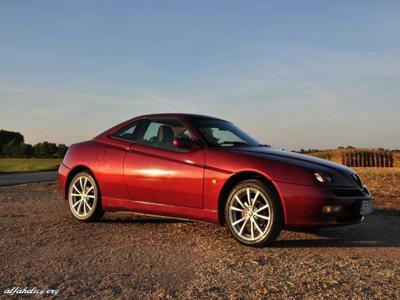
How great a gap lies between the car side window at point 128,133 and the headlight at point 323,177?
2576 mm

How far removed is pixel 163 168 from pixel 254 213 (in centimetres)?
131

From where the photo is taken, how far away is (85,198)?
7.19 metres

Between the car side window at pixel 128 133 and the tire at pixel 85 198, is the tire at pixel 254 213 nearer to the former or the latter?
the car side window at pixel 128 133

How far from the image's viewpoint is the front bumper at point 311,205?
208 inches

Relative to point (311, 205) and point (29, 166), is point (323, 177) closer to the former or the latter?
point (311, 205)

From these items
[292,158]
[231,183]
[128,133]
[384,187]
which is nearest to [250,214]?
[231,183]

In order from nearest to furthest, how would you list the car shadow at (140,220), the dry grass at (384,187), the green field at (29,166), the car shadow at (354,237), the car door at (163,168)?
the car shadow at (354,237) < the car door at (163,168) < the car shadow at (140,220) < the dry grass at (384,187) < the green field at (29,166)

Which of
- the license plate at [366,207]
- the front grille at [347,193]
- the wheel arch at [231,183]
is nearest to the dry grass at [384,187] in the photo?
the license plate at [366,207]

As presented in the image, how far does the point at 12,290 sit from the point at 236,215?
2611 millimetres

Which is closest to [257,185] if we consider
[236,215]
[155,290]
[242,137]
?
[236,215]

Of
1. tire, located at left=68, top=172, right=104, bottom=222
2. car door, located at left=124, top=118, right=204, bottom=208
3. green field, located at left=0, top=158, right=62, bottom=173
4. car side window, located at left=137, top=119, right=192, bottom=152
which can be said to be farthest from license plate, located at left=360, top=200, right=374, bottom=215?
green field, located at left=0, top=158, right=62, bottom=173

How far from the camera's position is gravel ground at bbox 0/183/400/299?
12.7ft

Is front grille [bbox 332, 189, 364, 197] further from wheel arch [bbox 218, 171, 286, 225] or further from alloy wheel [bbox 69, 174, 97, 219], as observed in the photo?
alloy wheel [bbox 69, 174, 97, 219]

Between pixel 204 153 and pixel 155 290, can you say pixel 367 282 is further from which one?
pixel 204 153
